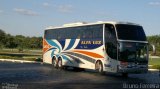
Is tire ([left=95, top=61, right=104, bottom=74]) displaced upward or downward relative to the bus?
downward

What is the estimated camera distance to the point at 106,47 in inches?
1100

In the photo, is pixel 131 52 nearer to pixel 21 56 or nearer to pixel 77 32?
pixel 77 32

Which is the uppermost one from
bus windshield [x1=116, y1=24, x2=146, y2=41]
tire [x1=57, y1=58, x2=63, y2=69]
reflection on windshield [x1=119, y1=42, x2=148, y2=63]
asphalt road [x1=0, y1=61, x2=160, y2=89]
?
bus windshield [x1=116, y1=24, x2=146, y2=41]

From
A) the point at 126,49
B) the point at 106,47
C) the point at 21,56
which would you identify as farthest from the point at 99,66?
the point at 21,56

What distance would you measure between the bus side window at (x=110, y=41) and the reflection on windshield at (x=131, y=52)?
1.82ft

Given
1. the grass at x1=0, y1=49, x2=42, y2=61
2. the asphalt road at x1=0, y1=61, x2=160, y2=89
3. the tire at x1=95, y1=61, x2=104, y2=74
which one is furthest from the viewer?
the grass at x1=0, y1=49, x2=42, y2=61

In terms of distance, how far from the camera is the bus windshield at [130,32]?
26.9 metres

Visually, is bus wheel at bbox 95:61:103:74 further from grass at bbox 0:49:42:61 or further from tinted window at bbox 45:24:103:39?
grass at bbox 0:49:42:61

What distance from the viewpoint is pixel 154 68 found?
125ft

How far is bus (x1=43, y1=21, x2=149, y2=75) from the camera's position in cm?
2678

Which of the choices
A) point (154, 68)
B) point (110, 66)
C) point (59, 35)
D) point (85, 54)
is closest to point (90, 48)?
point (85, 54)

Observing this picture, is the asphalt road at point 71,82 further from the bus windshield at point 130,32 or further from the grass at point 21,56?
the grass at point 21,56

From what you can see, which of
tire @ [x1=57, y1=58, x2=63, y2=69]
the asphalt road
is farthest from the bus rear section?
tire @ [x1=57, y1=58, x2=63, y2=69]

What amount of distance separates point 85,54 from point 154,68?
985cm
